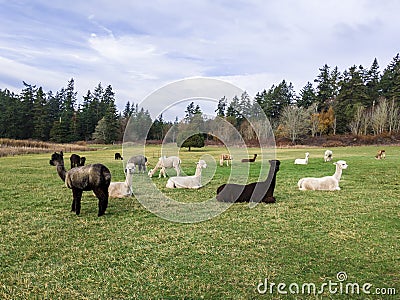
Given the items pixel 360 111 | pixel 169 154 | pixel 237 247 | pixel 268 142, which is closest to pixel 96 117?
pixel 360 111

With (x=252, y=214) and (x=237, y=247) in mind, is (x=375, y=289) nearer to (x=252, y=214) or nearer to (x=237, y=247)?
(x=237, y=247)

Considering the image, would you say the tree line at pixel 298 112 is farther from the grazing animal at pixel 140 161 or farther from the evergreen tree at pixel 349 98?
the grazing animal at pixel 140 161

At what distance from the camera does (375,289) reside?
412cm

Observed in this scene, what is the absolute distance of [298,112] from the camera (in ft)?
214

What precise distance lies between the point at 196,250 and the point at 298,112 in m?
64.1

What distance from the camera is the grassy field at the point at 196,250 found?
163 inches

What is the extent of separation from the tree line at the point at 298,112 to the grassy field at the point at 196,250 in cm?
5272

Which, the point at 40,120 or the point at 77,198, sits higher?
the point at 40,120

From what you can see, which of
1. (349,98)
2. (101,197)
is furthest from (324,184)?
(349,98)

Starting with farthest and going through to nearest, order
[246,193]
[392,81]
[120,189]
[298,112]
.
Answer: [392,81]
[298,112]
[120,189]
[246,193]

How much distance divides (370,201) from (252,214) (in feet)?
14.4

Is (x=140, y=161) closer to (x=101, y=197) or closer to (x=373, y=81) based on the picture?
(x=101, y=197)

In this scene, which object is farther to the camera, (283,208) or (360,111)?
(360,111)

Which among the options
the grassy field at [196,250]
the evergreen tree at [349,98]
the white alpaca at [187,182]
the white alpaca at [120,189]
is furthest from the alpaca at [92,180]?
the evergreen tree at [349,98]
